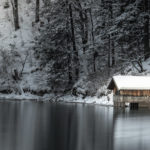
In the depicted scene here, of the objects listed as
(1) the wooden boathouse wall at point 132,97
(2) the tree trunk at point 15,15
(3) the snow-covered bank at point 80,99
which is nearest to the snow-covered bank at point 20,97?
(3) the snow-covered bank at point 80,99

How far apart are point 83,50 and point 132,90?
647 inches

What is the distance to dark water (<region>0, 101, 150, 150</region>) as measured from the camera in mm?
17872

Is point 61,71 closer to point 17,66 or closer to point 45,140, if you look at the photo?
point 17,66

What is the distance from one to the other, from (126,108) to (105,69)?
9.86 m

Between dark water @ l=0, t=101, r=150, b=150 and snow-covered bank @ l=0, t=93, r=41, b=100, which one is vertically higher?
snow-covered bank @ l=0, t=93, r=41, b=100

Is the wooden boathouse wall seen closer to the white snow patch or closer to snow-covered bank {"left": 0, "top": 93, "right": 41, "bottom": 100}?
the white snow patch

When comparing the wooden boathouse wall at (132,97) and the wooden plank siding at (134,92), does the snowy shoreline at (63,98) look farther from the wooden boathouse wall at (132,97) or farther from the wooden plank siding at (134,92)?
the wooden plank siding at (134,92)

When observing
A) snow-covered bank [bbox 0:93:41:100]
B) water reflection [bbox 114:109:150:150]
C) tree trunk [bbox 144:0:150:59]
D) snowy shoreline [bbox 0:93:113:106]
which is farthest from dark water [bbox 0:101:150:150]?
Answer: snow-covered bank [bbox 0:93:41:100]

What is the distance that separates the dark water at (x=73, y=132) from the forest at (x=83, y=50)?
17061 millimetres

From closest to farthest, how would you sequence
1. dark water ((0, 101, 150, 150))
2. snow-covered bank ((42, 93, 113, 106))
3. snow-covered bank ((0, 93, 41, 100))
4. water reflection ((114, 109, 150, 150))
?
dark water ((0, 101, 150, 150)) → water reflection ((114, 109, 150, 150)) → snow-covered bank ((42, 93, 113, 106)) → snow-covered bank ((0, 93, 41, 100))

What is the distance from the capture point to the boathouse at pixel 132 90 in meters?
37.7

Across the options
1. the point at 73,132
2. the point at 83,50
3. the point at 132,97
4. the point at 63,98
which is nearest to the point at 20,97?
the point at 63,98

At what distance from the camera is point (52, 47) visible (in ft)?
165

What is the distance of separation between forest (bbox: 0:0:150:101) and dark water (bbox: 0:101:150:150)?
56.0 ft
